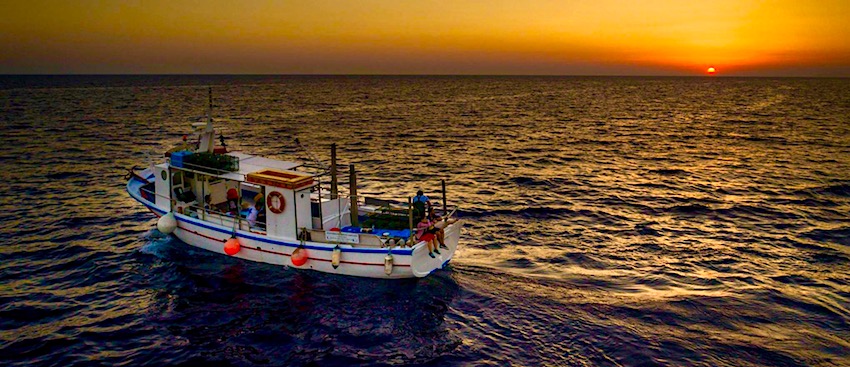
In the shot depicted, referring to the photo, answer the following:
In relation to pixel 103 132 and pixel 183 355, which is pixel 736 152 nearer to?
pixel 183 355

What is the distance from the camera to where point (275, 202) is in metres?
19.3

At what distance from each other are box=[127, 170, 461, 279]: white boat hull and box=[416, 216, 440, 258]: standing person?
7.5 inches

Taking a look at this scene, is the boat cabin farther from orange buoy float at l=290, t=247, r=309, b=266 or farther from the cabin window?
orange buoy float at l=290, t=247, r=309, b=266

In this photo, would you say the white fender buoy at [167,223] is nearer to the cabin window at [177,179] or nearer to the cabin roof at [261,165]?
the cabin window at [177,179]

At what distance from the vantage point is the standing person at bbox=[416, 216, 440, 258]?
18.6 meters

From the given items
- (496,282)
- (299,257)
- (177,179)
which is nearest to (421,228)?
(496,282)

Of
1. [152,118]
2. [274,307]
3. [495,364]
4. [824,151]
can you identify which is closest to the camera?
[495,364]

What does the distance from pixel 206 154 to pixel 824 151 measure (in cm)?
5503

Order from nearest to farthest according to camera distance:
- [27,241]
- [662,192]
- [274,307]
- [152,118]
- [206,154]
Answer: [274,307] → [206,154] → [27,241] → [662,192] → [152,118]

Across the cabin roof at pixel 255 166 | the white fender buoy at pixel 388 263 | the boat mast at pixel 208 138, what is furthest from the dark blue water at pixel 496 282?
the boat mast at pixel 208 138

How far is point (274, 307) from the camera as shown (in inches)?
689

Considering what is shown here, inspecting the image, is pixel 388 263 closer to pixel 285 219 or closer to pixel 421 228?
pixel 421 228

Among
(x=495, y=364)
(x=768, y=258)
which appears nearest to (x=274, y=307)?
(x=495, y=364)

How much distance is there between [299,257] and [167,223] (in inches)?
246
